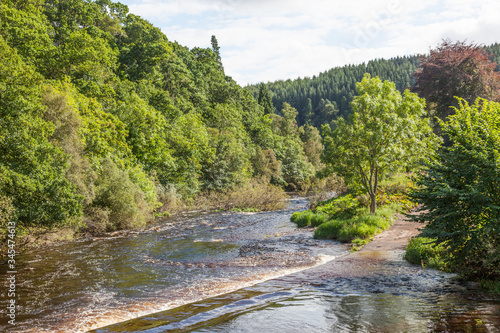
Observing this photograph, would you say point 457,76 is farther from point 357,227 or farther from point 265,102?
point 265,102

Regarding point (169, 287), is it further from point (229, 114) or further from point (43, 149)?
point (229, 114)

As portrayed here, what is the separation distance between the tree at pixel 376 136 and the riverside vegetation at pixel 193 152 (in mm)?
76

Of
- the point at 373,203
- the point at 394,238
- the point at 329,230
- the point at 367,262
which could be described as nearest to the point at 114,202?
the point at 329,230

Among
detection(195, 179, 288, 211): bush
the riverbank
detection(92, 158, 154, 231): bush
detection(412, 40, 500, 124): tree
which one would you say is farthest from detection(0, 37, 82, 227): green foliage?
detection(412, 40, 500, 124): tree

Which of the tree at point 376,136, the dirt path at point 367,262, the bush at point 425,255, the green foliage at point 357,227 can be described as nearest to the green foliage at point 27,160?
the dirt path at point 367,262

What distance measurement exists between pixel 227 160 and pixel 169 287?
3715 centimetres

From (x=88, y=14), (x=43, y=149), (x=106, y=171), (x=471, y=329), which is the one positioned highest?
(x=88, y=14)

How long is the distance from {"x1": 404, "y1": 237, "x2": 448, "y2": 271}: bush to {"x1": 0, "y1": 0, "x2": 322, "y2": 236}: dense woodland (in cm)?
1495

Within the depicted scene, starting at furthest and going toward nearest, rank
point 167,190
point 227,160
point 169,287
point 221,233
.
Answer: point 227,160 → point 167,190 → point 221,233 → point 169,287

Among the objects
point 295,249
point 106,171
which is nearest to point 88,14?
point 106,171

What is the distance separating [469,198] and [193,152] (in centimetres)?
3599

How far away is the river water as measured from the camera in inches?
310

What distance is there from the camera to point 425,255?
12.4 m

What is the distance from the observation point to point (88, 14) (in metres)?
56.2
